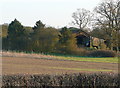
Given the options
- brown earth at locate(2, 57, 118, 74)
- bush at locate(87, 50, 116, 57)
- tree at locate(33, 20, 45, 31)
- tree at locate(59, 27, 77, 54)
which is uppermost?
tree at locate(33, 20, 45, 31)

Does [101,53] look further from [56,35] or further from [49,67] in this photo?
[49,67]

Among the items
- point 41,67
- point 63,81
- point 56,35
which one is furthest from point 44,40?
point 63,81

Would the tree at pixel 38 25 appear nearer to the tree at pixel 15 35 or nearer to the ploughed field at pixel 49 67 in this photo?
the tree at pixel 15 35

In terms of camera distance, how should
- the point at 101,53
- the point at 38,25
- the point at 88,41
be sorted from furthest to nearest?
the point at 88,41
the point at 38,25
the point at 101,53

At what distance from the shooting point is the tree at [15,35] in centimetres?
5147

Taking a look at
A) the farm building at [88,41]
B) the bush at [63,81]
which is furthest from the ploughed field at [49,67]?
the farm building at [88,41]

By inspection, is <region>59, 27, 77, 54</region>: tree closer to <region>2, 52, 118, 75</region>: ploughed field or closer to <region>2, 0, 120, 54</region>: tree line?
<region>2, 0, 120, 54</region>: tree line

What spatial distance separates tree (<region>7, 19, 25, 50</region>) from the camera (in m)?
51.5

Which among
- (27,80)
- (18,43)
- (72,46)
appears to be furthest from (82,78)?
(18,43)

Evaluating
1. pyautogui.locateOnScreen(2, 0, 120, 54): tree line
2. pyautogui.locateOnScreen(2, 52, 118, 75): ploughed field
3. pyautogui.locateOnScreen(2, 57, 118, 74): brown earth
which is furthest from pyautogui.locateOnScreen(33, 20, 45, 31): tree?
pyautogui.locateOnScreen(2, 57, 118, 74): brown earth

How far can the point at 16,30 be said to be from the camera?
5247 centimetres

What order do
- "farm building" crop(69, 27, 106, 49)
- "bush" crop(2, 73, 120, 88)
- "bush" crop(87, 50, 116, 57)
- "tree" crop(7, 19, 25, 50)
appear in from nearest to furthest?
"bush" crop(2, 73, 120, 88)
"bush" crop(87, 50, 116, 57)
"tree" crop(7, 19, 25, 50)
"farm building" crop(69, 27, 106, 49)

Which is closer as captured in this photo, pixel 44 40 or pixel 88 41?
pixel 44 40

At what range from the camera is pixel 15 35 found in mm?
52625
